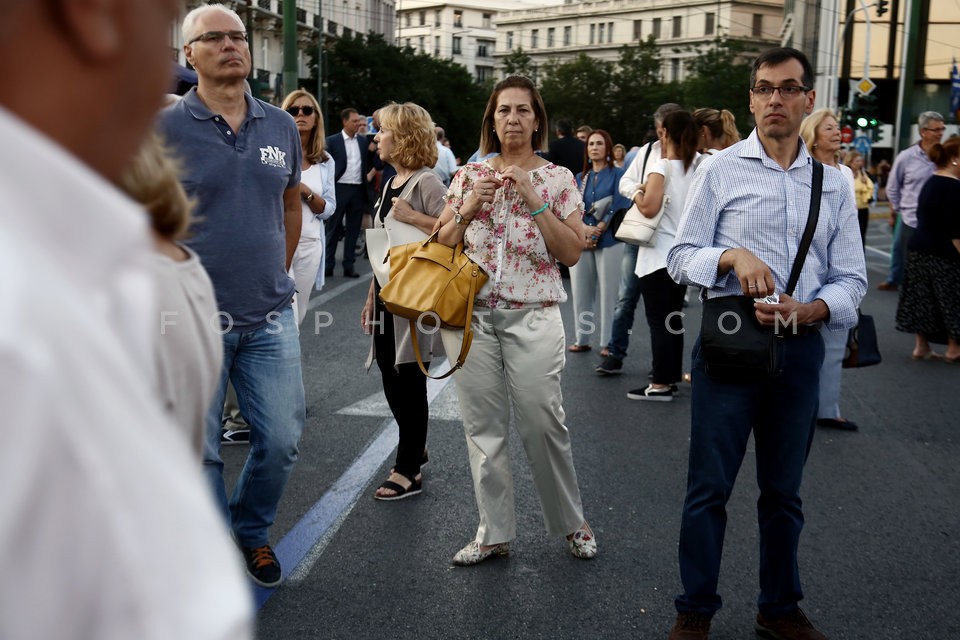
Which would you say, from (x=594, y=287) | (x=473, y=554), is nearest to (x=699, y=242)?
(x=473, y=554)

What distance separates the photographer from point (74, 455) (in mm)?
556

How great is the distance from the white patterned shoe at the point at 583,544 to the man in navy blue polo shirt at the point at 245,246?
1238 millimetres

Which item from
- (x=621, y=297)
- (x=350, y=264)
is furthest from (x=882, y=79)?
(x=621, y=297)

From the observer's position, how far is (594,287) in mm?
9719

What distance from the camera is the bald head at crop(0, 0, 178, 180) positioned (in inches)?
24.3

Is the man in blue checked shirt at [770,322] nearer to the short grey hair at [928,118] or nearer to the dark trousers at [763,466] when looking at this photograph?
the dark trousers at [763,466]

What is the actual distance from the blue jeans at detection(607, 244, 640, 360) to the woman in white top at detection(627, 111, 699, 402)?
673 mm

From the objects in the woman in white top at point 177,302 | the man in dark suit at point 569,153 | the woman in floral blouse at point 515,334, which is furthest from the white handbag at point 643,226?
the woman in white top at point 177,302

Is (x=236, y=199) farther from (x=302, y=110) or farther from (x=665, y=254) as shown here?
(x=665, y=254)

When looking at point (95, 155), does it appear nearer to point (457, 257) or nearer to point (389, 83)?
point (457, 257)

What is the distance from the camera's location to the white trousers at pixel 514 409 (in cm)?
442

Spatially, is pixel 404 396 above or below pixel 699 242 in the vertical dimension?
below

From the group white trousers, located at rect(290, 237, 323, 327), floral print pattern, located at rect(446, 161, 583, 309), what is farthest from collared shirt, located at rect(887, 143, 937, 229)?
floral print pattern, located at rect(446, 161, 583, 309)

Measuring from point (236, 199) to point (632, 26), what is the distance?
122m
